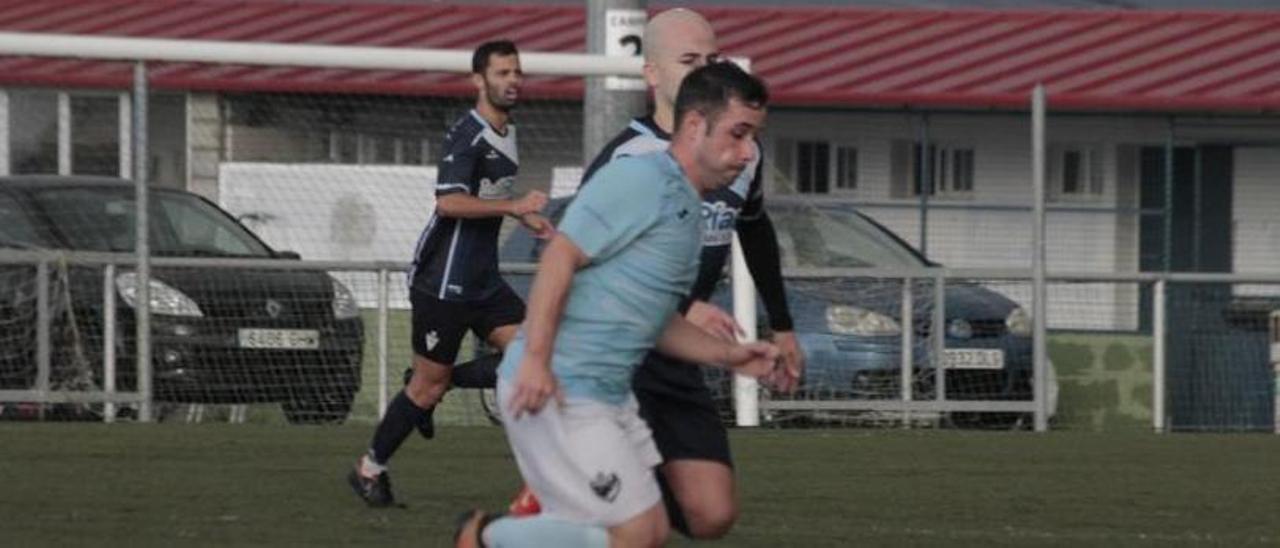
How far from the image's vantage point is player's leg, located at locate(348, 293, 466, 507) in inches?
467

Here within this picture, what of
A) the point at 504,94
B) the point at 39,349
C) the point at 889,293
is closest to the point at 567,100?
the point at 889,293

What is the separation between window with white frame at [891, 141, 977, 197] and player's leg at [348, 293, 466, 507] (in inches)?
528

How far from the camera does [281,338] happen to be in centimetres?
1775

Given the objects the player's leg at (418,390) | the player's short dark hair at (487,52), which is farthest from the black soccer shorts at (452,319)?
the player's short dark hair at (487,52)

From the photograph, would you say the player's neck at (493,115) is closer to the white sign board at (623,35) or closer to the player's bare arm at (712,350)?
the player's bare arm at (712,350)

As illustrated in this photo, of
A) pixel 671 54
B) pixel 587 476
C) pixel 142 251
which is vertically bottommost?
pixel 587 476

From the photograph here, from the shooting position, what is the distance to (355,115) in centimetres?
2147

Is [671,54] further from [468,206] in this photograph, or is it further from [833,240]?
[833,240]

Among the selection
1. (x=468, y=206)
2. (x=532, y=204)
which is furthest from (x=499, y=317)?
(x=532, y=204)

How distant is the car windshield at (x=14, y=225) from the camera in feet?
59.1

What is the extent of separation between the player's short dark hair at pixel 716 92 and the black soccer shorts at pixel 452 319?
15.0 feet

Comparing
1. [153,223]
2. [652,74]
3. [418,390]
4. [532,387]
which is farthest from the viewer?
[153,223]

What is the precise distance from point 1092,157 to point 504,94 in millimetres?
14324

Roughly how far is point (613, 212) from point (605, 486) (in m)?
0.66
